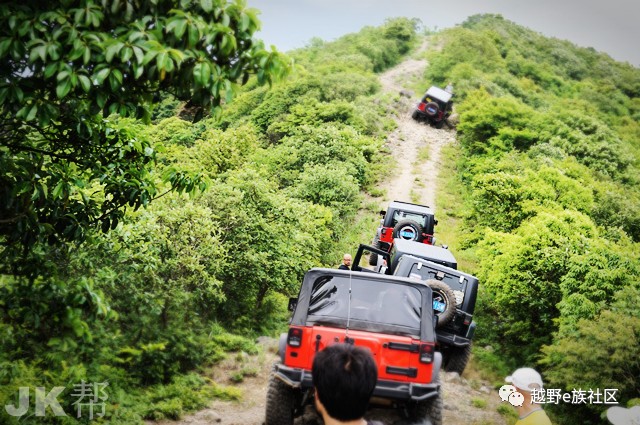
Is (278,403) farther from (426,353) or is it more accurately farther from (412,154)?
(412,154)

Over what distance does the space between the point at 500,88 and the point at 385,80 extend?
13.5m

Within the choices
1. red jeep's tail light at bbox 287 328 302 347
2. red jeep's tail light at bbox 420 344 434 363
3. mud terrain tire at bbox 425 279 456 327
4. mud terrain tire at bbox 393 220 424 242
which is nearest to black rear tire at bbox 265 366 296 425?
red jeep's tail light at bbox 287 328 302 347

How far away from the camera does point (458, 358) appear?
34.4 ft

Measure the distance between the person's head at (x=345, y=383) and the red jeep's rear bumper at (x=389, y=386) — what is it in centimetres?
343

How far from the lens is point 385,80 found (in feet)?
181

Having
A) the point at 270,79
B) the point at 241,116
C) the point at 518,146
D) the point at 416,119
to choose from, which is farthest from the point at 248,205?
the point at 416,119

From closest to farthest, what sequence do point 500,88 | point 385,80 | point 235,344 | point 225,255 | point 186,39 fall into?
point 186,39 → point 235,344 → point 225,255 → point 500,88 → point 385,80

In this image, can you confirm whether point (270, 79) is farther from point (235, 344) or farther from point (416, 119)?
point (416, 119)

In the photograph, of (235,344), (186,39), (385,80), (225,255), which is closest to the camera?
(186,39)

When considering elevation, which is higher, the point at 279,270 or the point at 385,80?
the point at 385,80

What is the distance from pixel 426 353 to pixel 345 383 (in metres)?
3.91

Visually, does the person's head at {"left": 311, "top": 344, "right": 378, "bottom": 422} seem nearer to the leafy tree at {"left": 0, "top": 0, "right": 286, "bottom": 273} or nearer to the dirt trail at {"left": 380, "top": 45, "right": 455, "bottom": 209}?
the leafy tree at {"left": 0, "top": 0, "right": 286, "bottom": 273}

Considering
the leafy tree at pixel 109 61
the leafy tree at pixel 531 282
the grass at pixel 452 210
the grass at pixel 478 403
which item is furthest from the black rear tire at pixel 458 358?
the leafy tree at pixel 109 61

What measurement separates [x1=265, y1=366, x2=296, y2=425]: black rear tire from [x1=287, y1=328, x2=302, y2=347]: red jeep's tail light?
51cm
